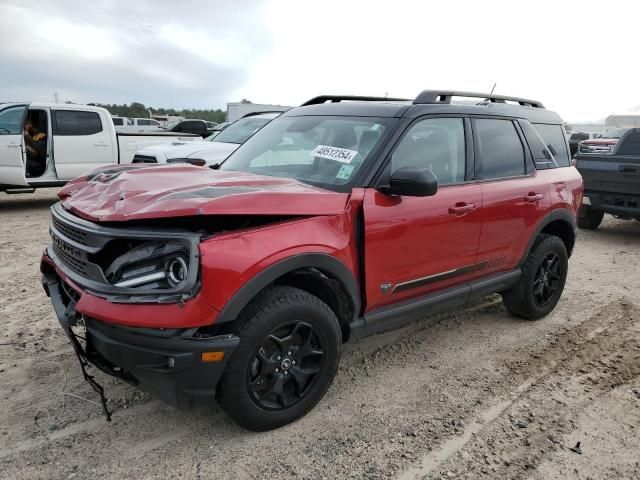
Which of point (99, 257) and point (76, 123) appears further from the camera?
point (76, 123)

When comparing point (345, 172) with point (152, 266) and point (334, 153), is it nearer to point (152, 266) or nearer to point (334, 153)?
point (334, 153)

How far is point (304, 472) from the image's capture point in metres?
2.55

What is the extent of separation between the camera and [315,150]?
346cm

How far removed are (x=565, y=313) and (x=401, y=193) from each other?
280 cm

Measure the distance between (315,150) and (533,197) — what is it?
194 centimetres


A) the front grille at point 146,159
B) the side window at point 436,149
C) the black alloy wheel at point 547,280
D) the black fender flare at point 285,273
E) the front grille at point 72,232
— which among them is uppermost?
the side window at point 436,149

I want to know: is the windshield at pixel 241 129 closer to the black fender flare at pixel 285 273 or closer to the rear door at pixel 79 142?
the rear door at pixel 79 142

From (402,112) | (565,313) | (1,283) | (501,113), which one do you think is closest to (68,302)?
(402,112)

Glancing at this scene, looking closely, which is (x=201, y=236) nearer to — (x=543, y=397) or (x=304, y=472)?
(x=304, y=472)

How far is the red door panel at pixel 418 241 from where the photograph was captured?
307cm

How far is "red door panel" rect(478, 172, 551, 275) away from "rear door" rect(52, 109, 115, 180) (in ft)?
26.4

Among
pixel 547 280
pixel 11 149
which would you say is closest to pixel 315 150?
pixel 547 280

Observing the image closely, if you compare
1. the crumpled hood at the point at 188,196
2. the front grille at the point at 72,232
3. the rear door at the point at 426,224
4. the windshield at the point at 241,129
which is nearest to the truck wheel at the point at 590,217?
the windshield at the point at 241,129

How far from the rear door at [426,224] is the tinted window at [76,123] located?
8.46 meters
